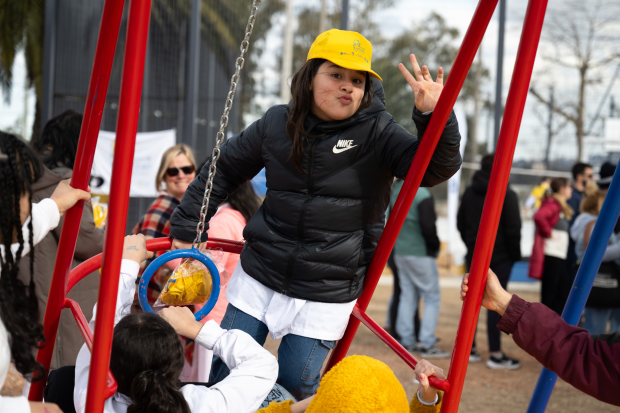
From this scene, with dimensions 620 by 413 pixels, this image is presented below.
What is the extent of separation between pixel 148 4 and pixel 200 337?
3.30 ft

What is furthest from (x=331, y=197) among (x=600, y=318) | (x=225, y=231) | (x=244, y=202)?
(x=600, y=318)

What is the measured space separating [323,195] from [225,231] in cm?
124

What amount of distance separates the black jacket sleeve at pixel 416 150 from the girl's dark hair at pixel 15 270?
1.07 metres

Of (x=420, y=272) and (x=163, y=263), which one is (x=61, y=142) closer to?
(x=163, y=263)

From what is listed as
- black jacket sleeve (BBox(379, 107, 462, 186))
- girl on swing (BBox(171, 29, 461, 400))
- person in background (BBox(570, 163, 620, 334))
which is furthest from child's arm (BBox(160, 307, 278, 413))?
person in background (BBox(570, 163, 620, 334))

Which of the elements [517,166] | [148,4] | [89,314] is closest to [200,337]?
[148,4]

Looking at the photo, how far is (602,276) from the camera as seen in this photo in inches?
165

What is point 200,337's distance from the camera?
182 cm

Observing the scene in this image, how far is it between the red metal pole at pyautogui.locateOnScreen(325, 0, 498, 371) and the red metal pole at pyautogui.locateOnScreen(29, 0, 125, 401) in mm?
937

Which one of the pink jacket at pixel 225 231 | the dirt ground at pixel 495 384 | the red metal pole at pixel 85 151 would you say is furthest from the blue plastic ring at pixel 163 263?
the dirt ground at pixel 495 384

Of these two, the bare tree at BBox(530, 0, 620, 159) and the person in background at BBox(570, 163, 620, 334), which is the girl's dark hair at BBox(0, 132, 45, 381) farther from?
the bare tree at BBox(530, 0, 620, 159)

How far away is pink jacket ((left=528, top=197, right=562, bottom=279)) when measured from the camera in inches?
213

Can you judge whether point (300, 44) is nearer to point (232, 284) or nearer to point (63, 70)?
point (63, 70)

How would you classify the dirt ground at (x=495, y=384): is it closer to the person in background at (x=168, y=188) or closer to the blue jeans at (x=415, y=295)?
the blue jeans at (x=415, y=295)
